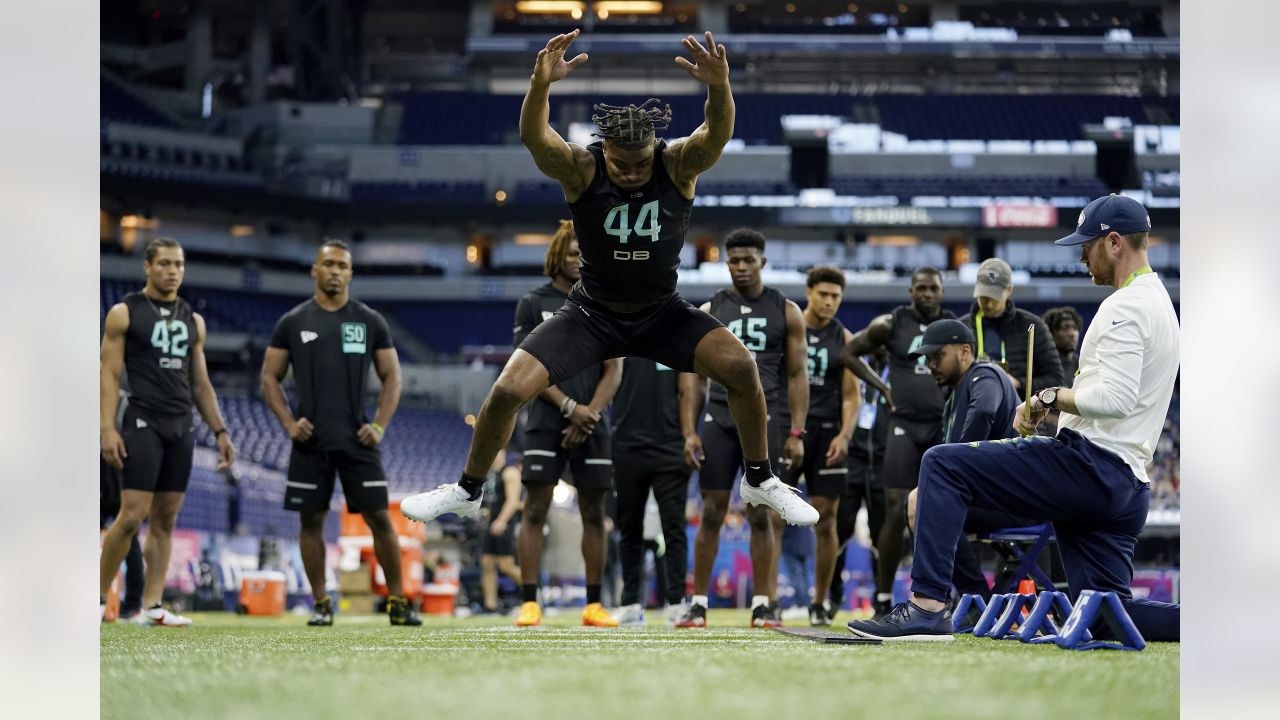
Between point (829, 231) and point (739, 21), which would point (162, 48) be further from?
point (829, 231)

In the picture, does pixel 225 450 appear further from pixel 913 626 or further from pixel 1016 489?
pixel 1016 489

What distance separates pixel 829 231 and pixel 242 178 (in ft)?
55.8

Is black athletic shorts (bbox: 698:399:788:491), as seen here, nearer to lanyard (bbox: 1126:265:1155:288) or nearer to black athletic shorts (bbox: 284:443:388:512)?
black athletic shorts (bbox: 284:443:388:512)

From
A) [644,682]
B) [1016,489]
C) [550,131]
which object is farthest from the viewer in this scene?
[1016,489]

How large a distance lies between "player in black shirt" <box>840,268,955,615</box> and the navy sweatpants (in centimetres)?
279

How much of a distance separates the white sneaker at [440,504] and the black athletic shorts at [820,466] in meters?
3.66

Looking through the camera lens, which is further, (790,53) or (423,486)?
(790,53)

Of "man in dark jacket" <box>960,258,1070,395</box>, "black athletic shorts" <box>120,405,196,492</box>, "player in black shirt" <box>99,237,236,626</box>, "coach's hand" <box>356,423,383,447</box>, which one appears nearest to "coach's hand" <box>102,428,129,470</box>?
"player in black shirt" <box>99,237,236,626</box>

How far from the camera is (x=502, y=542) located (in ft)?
45.7

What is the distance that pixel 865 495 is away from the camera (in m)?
10.1

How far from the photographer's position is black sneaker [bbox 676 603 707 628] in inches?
310

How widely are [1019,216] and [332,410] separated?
30.4m

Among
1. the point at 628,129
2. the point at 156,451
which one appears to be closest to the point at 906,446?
the point at 628,129
